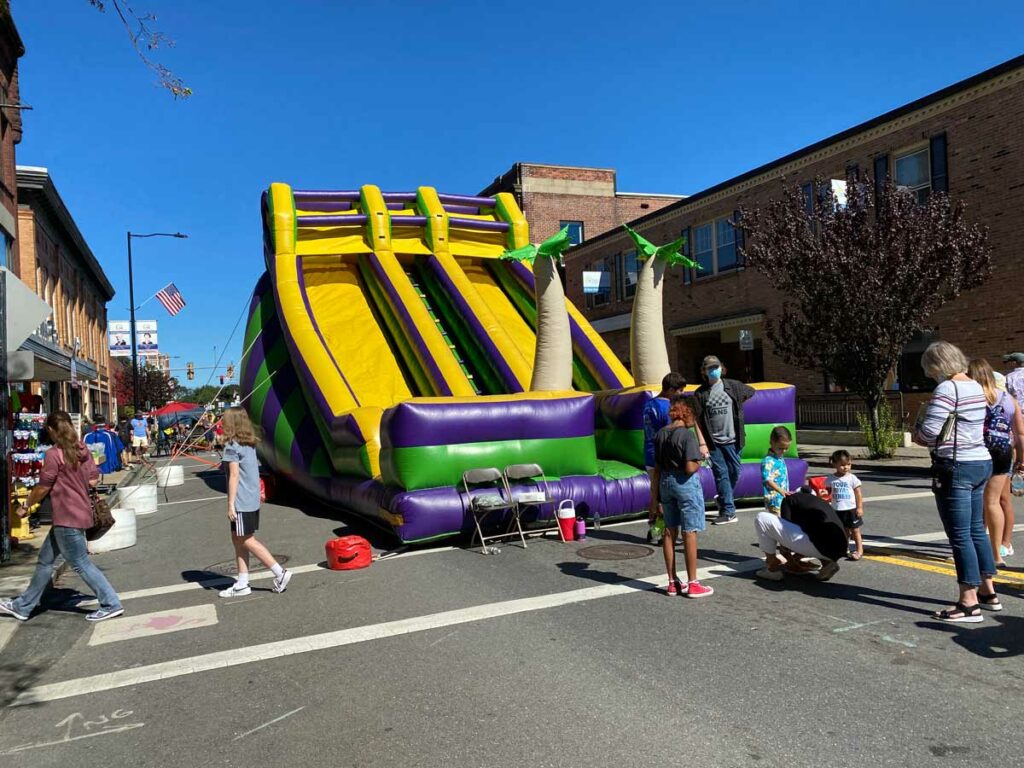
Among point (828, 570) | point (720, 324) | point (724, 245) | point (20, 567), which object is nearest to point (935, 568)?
point (828, 570)

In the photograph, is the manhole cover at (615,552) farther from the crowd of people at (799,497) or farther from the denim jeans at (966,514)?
the denim jeans at (966,514)

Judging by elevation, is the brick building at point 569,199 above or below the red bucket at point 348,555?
above

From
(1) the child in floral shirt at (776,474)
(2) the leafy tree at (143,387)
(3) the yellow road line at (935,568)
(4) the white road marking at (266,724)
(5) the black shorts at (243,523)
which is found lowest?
(4) the white road marking at (266,724)

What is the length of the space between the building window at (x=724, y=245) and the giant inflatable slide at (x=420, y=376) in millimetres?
10679

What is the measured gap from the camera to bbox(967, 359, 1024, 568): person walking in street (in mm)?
5180

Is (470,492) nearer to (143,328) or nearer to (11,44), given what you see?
(11,44)

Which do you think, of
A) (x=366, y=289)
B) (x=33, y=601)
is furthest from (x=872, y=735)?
(x=366, y=289)

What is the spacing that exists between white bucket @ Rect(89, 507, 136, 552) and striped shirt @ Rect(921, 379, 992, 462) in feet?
27.9

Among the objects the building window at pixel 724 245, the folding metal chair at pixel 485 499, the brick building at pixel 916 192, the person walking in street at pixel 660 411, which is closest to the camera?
the person walking in street at pixel 660 411

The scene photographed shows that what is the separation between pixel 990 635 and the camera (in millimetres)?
4426

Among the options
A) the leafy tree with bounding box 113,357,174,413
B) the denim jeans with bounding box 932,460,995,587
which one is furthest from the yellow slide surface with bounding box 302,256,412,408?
the leafy tree with bounding box 113,357,174,413

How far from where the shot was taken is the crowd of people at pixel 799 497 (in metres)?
4.70

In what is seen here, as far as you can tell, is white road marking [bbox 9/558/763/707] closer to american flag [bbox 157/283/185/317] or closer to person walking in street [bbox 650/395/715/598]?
person walking in street [bbox 650/395/715/598]

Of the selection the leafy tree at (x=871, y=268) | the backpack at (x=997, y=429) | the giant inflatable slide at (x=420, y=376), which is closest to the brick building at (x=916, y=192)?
the leafy tree at (x=871, y=268)
